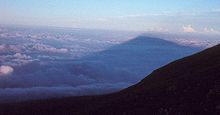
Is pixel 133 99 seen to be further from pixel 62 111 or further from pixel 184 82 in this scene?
pixel 62 111

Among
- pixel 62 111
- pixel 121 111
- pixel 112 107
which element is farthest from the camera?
pixel 62 111

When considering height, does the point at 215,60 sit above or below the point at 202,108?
above

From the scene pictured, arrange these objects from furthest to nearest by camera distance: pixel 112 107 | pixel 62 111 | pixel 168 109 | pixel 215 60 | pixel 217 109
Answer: pixel 215 60
pixel 62 111
pixel 112 107
pixel 168 109
pixel 217 109

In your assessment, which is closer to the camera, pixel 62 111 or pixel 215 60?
pixel 62 111

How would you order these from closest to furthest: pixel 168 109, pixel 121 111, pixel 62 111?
1. pixel 168 109
2. pixel 121 111
3. pixel 62 111

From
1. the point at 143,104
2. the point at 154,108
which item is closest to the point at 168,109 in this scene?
the point at 154,108

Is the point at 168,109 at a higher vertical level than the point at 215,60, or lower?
lower

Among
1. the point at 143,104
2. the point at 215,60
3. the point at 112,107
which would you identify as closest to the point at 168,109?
the point at 143,104

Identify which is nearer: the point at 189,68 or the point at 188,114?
the point at 188,114

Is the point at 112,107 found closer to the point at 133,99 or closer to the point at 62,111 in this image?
the point at 133,99
